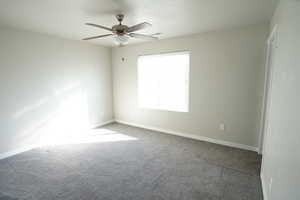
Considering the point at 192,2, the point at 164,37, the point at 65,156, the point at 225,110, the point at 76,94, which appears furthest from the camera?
the point at 76,94

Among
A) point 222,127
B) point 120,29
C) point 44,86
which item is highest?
point 120,29

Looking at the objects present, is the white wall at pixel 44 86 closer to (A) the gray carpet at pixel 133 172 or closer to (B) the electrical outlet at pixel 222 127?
(A) the gray carpet at pixel 133 172

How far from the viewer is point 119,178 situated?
2.25m

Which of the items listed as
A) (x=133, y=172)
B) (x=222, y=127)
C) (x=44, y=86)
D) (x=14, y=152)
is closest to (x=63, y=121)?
(x=44, y=86)

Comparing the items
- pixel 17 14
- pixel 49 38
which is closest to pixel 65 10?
pixel 17 14

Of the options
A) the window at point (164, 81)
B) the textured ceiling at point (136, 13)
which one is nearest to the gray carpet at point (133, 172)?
the window at point (164, 81)

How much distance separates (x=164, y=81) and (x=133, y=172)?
2.46 meters

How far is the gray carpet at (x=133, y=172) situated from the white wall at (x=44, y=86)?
1.75ft

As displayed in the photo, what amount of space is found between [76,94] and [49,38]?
4.45 ft

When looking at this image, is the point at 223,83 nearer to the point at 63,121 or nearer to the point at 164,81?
the point at 164,81

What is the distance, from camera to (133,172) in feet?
7.87

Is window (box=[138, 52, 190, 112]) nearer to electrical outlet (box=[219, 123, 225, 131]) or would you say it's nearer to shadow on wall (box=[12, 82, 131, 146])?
electrical outlet (box=[219, 123, 225, 131])

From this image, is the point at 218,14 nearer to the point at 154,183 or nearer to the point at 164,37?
the point at 164,37

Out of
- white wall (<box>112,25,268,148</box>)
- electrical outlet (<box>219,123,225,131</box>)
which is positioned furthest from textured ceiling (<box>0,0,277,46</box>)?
electrical outlet (<box>219,123,225,131</box>)
